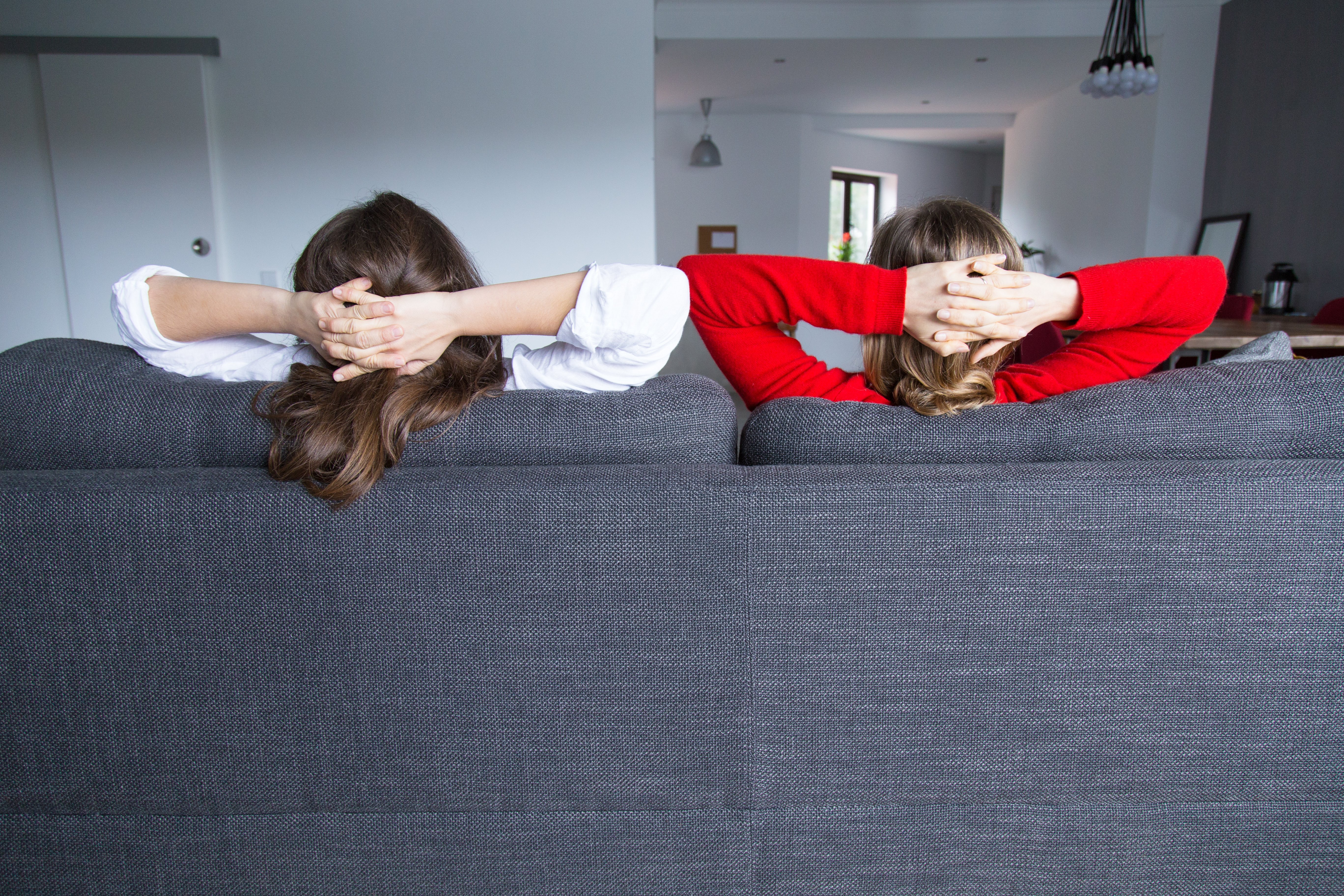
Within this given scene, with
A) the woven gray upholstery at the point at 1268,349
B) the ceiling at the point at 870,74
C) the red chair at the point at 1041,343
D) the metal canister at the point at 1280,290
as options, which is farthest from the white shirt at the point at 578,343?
the ceiling at the point at 870,74

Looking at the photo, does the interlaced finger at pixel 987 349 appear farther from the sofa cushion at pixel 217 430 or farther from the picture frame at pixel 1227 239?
the picture frame at pixel 1227 239

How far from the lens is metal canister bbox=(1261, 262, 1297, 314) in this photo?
3760 millimetres

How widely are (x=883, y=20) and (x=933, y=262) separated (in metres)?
4.56

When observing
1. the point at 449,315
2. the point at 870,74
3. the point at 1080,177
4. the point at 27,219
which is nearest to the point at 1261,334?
the point at 449,315

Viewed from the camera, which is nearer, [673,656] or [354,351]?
[673,656]

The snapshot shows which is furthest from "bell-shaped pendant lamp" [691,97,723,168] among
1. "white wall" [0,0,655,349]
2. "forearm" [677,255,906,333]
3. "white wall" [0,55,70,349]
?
"forearm" [677,255,906,333]

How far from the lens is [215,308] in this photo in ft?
3.28

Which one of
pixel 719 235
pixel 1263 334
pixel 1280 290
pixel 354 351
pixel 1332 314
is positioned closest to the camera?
pixel 354 351

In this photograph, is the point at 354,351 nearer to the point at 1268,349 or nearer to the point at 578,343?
the point at 578,343

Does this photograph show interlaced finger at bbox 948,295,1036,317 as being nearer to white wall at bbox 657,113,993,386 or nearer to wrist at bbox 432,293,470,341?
wrist at bbox 432,293,470,341

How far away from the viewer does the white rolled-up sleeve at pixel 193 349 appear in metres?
1.01

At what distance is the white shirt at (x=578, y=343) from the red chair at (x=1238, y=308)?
3303 mm

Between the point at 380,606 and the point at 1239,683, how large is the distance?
0.93 meters

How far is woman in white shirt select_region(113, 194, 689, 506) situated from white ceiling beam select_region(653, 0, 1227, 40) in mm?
4527
